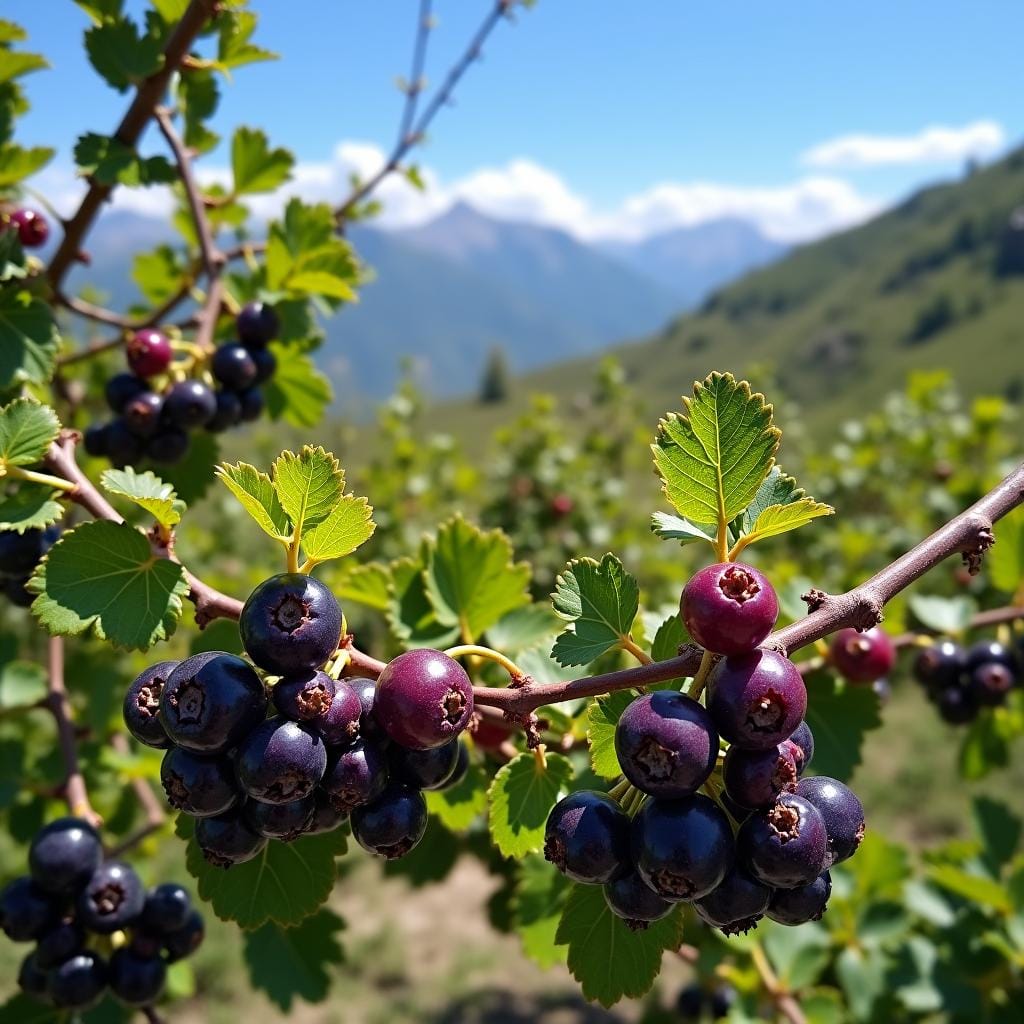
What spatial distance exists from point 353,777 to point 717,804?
1.93 ft

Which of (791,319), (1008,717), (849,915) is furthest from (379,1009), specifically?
(791,319)

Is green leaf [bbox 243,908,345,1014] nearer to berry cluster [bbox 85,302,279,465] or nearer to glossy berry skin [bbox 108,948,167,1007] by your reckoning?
glossy berry skin [bbox 108,948,167,1007]

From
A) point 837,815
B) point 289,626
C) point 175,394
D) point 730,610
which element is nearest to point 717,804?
point 837,815

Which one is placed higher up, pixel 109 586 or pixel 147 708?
pixel 109 586

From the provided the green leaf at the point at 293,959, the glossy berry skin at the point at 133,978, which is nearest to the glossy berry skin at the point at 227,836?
the glossy berry skin at the point at 133,978

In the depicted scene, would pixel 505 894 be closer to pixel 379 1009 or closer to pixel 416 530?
pixel 379 1009

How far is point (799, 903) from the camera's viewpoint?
1.30 metres

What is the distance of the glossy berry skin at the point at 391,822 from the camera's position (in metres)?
1.34

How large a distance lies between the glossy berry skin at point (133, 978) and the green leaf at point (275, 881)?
58 cm

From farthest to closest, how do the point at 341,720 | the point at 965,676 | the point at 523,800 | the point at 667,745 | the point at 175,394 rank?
1. the point at 965,676
2. the point at 175,394
3. the point at 523,800
4. the point at 341,720
5. the point at 667,745

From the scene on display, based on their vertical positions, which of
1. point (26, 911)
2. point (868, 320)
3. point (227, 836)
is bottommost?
point (26, 911)

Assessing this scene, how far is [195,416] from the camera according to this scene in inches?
91.8

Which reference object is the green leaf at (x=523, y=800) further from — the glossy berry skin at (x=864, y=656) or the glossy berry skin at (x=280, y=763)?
the glossy berry skin at (x=864, y=656)

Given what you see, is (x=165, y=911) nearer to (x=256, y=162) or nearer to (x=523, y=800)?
(x=523, y=800)
